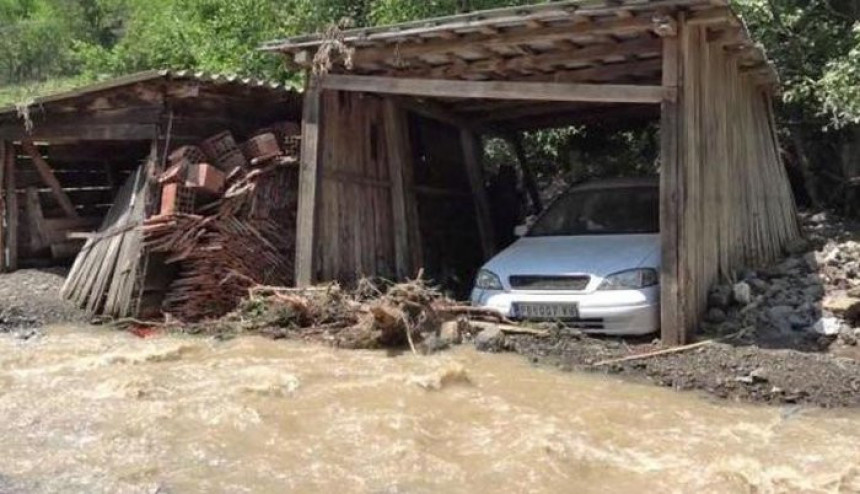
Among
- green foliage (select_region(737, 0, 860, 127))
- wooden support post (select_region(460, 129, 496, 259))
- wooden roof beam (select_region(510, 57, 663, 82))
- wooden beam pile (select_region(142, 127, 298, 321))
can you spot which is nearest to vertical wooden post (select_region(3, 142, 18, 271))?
wooden beam pile (select_region(142, 127, 298, 321))

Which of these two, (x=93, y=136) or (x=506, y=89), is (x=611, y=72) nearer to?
(x=506, y=89)

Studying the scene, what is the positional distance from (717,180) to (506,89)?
2.39 m

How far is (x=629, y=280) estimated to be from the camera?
25.5 feet

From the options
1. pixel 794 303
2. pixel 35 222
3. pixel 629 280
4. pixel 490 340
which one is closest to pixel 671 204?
pixel 629 280

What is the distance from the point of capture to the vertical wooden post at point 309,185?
9609mm

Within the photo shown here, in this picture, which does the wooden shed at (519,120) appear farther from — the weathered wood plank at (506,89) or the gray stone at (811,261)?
the gray stone at (811,261)

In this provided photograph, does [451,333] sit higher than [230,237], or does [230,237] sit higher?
[230,237]

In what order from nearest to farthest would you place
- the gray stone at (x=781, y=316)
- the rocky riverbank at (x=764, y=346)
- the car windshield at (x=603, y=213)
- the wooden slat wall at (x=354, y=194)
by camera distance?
the rocky riverbank at (x=764, y=346) < the gray stone at (x=781, y=316) < the car windshield at (x=603, y=213) < the wooden slat wall at (x=354, y=194)

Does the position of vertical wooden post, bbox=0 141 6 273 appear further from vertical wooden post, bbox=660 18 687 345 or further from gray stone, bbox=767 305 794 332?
gray stone, bbox=767 305 794 332

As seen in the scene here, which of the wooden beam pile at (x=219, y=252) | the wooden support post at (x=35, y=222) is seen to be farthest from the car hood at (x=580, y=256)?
the wooden support post at (x=35, y=222)

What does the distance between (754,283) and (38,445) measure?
6.89 m

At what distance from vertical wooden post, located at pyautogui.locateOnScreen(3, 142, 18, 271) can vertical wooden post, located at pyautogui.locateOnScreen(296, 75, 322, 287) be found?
4.65 meters

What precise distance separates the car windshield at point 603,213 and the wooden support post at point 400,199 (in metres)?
2.04

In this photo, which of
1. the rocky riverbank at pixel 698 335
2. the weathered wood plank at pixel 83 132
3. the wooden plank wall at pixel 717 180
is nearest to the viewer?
the rocky riverbank at pixel 698 335
